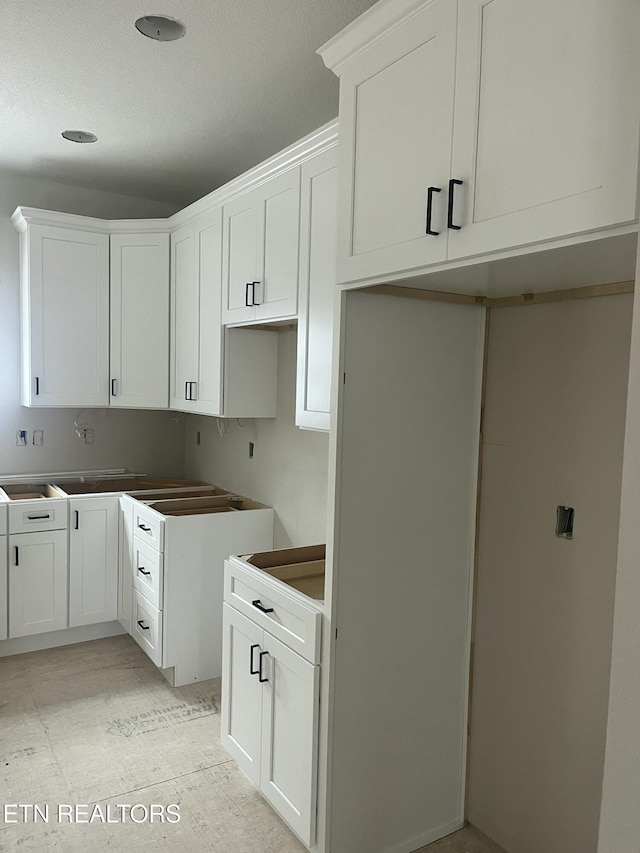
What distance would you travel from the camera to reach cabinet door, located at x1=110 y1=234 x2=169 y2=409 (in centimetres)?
390

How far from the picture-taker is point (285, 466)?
135 inches

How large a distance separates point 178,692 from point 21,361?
2.23 meters

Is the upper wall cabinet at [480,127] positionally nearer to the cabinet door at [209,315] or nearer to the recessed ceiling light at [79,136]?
the cabinet door at [209,315]

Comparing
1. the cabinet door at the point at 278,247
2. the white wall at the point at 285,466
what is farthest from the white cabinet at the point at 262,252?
the white wall at the point at 285,466

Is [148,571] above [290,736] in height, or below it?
above

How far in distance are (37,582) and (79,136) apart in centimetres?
235

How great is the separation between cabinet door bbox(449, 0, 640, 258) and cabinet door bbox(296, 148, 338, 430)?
916 mm

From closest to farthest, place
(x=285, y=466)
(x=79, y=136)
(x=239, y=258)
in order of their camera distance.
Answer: (x=239, y=258) < (x=79, y=136) < (x=285, y=466)

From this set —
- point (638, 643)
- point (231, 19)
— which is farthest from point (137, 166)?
point (638, 643)

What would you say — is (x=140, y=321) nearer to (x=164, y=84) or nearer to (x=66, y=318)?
(x=66, y=318)

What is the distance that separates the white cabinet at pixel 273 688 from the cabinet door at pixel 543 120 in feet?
4.18

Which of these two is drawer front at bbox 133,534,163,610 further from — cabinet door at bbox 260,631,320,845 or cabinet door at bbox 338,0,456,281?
cabinet door at bbox 338,0,456,281

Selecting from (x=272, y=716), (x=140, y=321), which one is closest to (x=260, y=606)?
(x=272, y=716)

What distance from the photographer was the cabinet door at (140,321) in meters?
3.90
